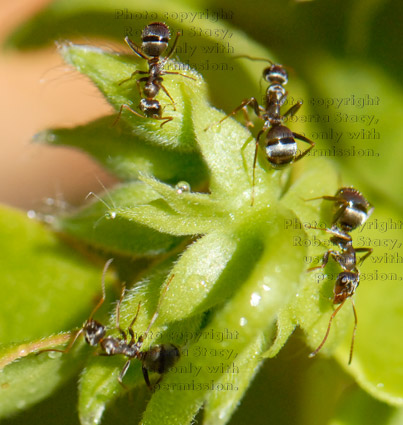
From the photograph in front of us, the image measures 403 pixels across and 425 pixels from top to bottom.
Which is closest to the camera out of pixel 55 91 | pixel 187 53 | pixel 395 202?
pixel 187 53

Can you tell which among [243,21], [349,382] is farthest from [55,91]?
[349,382]

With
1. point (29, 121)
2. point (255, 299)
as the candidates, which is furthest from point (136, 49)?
point (29, 121)

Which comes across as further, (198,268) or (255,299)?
(198,268)

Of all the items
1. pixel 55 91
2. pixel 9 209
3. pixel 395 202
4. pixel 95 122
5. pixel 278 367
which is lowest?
pixel 55 91

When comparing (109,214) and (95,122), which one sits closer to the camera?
(109,214)

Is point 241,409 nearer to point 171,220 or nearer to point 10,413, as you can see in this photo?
point 10,413

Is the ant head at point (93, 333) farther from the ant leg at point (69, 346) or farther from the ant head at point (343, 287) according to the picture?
the ant head at point (343, 287)

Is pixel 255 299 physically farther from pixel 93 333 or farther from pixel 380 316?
pixel 380 316

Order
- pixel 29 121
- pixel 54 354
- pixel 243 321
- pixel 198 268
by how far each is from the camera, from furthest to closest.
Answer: pixel 29 121
pixel 54 354
pixel 198 268
pixel 243 321
